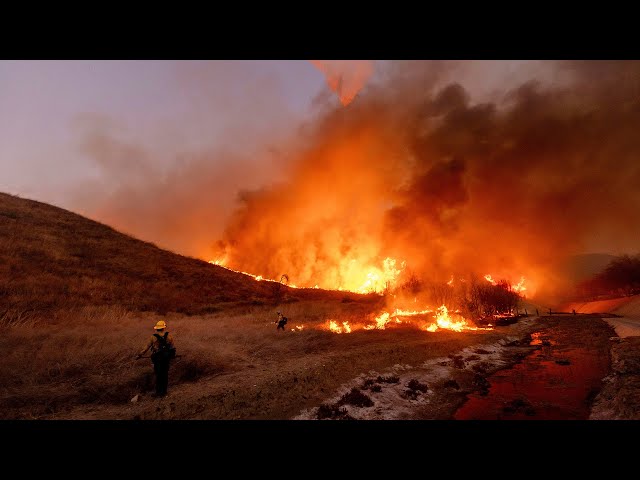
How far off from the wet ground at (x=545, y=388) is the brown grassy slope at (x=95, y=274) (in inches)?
1103

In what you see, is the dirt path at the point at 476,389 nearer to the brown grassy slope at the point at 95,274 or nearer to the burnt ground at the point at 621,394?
the burnt ground at the point at 621,394

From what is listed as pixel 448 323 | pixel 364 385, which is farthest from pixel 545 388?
pixel 448 323

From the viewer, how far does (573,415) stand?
10.8 metres

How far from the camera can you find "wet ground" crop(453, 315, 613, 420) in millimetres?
11139

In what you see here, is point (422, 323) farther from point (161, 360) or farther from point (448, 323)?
Result: point (161, 360)

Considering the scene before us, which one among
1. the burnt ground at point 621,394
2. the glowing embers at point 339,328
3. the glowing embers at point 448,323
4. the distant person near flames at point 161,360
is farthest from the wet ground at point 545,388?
the glowing embers at point 339,328

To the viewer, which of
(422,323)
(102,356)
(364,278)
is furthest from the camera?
(364,278)

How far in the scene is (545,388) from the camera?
1378 cm

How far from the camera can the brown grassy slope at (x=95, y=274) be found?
27.6 meters

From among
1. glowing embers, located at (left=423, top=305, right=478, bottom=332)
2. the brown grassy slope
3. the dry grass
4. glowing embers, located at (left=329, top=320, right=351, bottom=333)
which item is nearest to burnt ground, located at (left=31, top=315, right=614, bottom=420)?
the dry grass

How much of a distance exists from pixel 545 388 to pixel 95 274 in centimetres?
4097

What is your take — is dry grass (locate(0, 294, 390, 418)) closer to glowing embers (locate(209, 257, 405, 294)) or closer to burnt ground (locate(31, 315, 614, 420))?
burnt ground (locate(31, 315, 614, 420))
